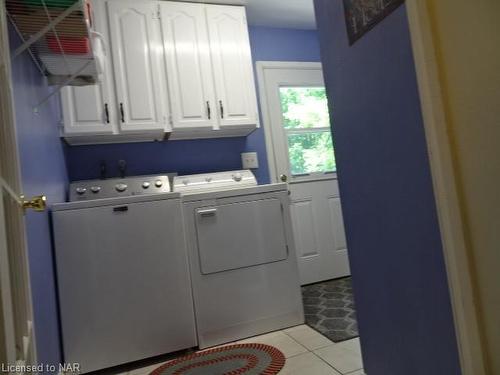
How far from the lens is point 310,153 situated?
3.21 meters

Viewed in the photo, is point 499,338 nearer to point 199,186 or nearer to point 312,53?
point 199,186

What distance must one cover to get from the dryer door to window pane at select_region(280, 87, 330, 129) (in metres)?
1.29

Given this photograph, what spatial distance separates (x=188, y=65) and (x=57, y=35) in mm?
1105

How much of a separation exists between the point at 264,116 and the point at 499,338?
2.49 meters

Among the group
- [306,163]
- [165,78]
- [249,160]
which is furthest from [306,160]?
[165,78]

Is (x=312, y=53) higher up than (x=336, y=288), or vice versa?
(x=312, y=53)

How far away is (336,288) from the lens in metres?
2.79

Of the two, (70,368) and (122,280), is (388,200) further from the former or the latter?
(70,368)

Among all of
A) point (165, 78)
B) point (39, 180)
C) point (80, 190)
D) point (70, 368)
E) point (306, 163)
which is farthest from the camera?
point (306, 163)

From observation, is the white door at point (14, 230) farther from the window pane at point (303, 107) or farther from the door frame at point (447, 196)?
the window pane at point (303, 107)

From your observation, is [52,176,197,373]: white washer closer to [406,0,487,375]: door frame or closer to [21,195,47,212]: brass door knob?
[21,195,47,212]: brass door knob

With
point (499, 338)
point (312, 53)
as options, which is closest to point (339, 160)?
point (499, 338)

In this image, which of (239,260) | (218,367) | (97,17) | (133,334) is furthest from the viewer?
(97,17)

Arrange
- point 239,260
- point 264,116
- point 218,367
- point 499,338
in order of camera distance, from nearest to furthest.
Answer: point 499,338 → point 218,367 → point 239,260 → point 264,116
